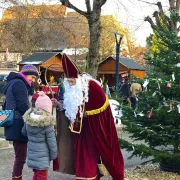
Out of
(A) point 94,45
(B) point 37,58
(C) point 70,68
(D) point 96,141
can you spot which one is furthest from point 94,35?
(B) point 37,58

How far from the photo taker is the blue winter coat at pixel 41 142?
15.6 feet

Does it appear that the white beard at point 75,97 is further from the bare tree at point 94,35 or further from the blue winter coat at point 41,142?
the bare tree at point 94,35

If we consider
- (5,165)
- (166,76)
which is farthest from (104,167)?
(5,165)

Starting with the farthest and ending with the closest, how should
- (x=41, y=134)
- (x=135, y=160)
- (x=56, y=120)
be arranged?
1. (x=135, y=160)
2. (x=56, y=120)
3. (x=41, y=134)

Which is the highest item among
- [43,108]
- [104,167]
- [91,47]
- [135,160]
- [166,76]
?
[91,47]

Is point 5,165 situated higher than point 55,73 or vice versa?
point 55,73

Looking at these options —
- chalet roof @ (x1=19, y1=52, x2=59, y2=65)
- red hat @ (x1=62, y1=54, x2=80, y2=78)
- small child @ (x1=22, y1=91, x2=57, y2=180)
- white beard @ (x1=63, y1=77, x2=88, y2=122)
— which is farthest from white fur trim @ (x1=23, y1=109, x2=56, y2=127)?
chalet roof @ (x1=19, y1=52, x2=59, y2=65)

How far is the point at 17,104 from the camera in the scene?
5215 mm

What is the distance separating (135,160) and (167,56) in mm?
2466

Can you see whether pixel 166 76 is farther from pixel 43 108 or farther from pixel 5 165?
pixel 5 165

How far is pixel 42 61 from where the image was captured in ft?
88.4

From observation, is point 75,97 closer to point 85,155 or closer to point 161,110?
point 85,155

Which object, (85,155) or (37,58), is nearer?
(85,155)

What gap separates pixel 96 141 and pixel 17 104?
1.23m
